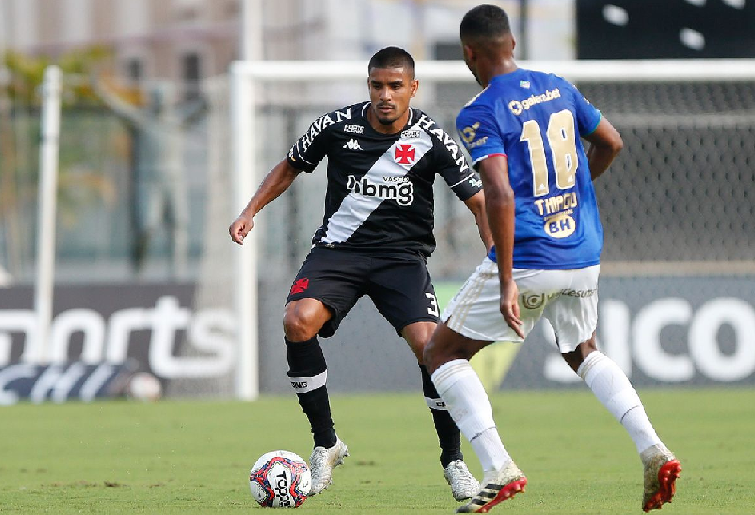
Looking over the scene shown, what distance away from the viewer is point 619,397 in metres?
5.54

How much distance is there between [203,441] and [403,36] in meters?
10.1

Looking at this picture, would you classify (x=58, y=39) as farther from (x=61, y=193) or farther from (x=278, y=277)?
(x=278, y=277)

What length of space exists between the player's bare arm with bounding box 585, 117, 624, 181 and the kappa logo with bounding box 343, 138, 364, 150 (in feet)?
4.38

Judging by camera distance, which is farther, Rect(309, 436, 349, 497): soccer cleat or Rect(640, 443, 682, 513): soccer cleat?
Rect(309, 436, 349, 497): soccer cleat

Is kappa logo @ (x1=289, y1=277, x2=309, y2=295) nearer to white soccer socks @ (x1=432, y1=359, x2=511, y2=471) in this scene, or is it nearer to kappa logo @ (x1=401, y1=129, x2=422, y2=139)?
kappa logo @ (x1=401, y1=129, x2=422, y2=139)

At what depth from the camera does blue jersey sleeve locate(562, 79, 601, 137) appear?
5605mm

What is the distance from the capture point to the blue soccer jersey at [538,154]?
5.36 meters

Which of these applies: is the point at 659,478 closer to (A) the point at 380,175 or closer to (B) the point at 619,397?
(B) the point at 619,397

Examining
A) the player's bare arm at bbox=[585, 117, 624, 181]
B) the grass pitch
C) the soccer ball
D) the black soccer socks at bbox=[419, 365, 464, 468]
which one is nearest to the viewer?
the player's bare arm at bbox=[585, 117, 624, 181]

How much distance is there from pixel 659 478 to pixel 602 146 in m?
1.45

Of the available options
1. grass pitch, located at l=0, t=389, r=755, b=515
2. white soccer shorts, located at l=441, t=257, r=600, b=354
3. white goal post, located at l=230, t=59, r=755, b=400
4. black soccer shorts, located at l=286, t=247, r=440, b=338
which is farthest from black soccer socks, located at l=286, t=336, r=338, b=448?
white goal post, located at l=230, t=59, r=755, b=400

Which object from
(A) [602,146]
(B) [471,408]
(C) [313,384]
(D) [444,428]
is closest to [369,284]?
(C) [313,384]

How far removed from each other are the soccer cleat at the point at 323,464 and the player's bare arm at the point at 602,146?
1.94m

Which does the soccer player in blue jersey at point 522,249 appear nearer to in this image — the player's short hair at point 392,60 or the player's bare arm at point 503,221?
the player's bare arm at point 503,221
